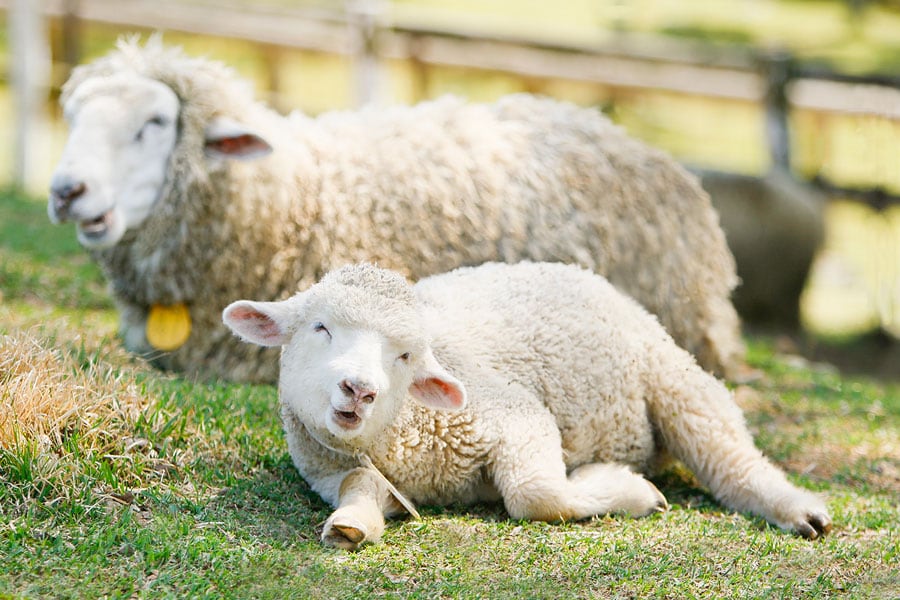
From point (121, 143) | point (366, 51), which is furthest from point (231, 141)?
point (366, 51)

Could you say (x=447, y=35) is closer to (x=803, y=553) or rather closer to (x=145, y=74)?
(x=145, y=74)

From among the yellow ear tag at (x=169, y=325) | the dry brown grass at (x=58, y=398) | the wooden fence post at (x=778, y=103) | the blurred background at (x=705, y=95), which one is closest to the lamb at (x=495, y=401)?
the dry brown grass at (x=58, y=398)

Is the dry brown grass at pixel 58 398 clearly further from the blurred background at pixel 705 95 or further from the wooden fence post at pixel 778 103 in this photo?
the wooden fence post at pixel 778 103

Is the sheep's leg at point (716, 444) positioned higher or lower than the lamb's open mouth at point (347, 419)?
lower

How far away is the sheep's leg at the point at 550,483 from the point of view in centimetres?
406

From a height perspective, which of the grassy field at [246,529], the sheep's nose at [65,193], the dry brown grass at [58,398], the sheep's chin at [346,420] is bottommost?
the grassy field at [246,529]

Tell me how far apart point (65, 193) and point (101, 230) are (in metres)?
0.27

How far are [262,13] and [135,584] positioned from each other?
10.7 meters

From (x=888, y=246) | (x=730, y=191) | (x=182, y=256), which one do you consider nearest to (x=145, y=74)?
(x=182, y=256)

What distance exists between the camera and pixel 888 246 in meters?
10.9

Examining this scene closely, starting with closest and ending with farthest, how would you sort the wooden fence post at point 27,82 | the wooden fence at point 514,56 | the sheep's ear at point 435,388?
the sheep's ear at point 435,388 < the wooden fence at point 514,56 < the wooden fence post at point 27,82

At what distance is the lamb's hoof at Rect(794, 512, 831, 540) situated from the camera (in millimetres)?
4230

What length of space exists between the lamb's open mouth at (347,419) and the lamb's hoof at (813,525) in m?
1.70

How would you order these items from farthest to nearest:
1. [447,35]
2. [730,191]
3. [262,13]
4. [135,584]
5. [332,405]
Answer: [262,13], [447,35], [730,191], [332,405], [135,584]
